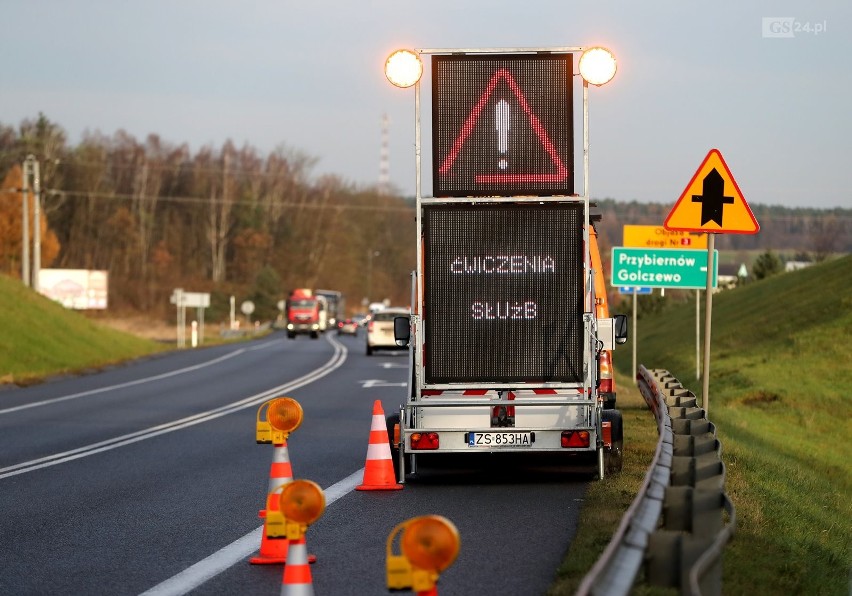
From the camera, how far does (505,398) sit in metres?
12.6

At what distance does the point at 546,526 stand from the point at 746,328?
32.5 metres

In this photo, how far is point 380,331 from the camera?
5084 centimetres

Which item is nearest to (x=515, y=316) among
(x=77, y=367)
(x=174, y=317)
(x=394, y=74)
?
(x=394, y=74)

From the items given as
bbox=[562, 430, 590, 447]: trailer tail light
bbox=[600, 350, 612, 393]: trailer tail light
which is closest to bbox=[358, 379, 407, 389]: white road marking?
bbox=[600, 350, 612, 393]: trailer tail light

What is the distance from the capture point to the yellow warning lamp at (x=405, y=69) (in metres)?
12.1

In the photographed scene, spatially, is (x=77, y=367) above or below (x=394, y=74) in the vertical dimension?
below

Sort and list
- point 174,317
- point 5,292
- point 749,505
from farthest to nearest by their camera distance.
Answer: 1. point 174,317
2. point 5,292
3. point 749,505

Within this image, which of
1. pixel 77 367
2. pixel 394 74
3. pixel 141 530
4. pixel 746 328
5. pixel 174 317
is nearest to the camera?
pixel 141 530

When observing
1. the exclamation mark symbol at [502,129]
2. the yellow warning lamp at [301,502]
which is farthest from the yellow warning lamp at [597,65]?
the yellow warning lamp at [301,502]

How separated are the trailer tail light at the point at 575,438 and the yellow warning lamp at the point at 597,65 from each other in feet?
9.50

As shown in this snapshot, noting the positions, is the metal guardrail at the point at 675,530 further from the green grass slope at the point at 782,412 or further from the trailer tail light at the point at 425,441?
the trailer tail light at the point at 425,441

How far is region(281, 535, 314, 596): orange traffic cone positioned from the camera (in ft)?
21.4

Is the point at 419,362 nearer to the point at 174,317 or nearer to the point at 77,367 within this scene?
the point at 77,367

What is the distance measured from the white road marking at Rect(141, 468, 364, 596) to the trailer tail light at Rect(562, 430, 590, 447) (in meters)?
3.15
